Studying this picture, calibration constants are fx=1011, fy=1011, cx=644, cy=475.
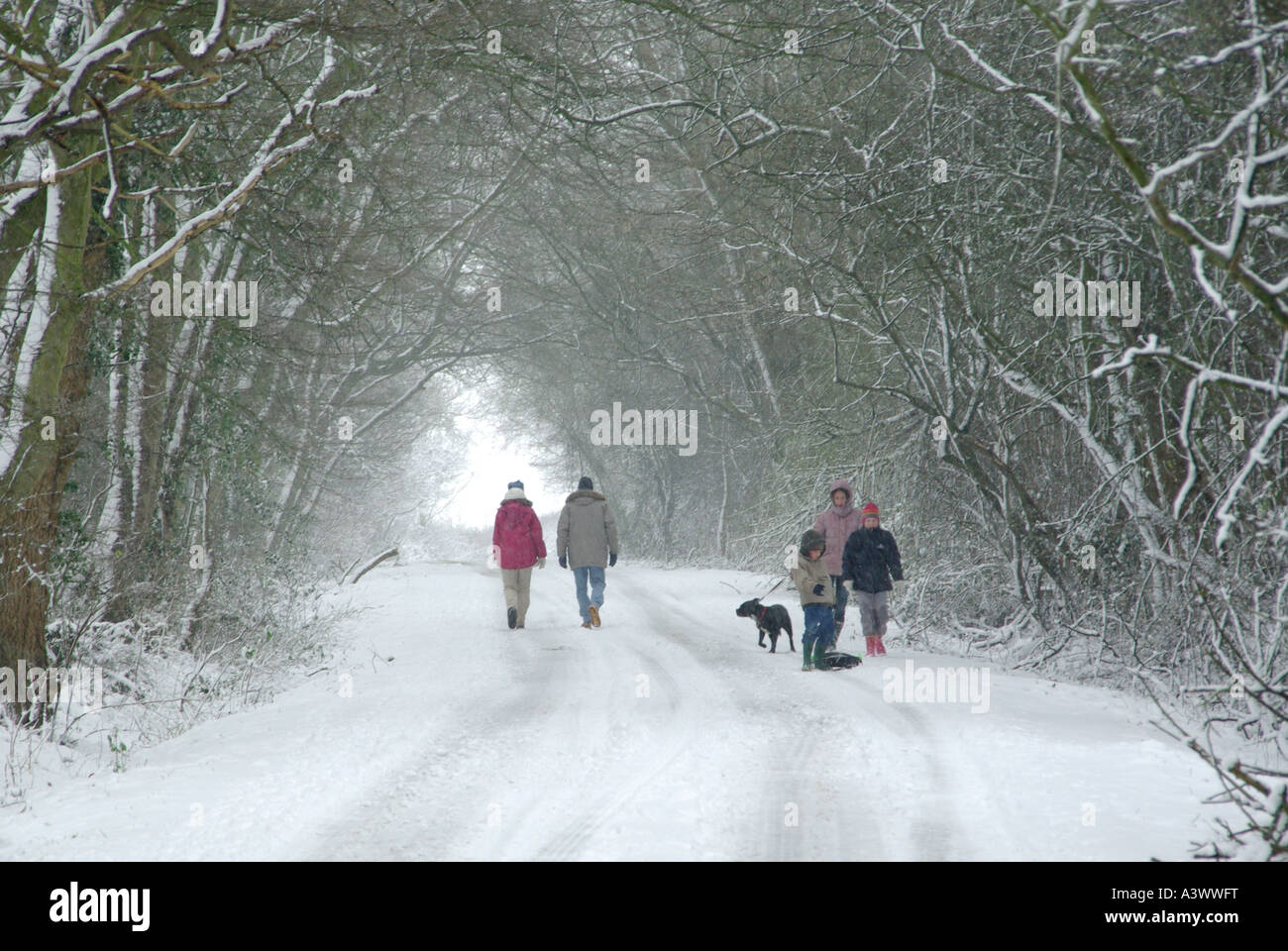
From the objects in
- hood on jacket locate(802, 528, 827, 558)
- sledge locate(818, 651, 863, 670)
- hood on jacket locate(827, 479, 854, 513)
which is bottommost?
sledge locate(818, 651, 863, 670)

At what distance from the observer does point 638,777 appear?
610cm

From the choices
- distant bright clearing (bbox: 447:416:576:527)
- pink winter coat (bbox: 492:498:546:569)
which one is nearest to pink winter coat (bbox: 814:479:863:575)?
pink winter coat (bbox: 492:498:546:569)

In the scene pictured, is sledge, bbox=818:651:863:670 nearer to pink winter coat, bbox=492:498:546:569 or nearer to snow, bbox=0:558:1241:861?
snow, bbox=0:558:1241:861

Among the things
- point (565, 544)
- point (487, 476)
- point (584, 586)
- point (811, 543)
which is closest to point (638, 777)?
point (811, 543)

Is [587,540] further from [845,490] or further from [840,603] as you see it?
[845,490]

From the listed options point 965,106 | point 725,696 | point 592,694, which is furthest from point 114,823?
point 965,106

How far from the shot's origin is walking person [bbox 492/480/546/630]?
14.3 metres

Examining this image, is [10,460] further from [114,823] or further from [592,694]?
[592,694]

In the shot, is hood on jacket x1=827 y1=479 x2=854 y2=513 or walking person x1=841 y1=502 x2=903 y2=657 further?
hood on jacket x1=827 y1=479 x2=854 y2=513

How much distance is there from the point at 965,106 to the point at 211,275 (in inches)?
314

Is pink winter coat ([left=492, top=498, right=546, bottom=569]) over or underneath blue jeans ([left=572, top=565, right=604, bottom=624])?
over

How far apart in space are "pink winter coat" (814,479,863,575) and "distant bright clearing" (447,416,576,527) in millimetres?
22020

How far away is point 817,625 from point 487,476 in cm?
4084

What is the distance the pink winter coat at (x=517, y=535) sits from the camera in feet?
46.9
